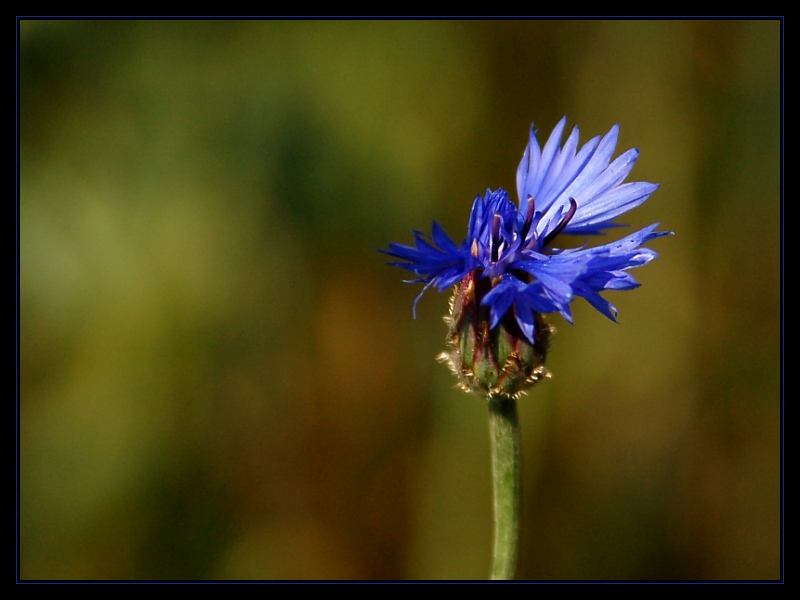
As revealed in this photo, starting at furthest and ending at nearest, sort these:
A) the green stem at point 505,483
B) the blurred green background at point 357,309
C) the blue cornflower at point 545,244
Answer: the blurred green background at point 357,309
the green stem at point 505,483
the blue cornflower at point 545,244

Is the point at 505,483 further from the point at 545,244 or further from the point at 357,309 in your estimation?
the point at 357,309

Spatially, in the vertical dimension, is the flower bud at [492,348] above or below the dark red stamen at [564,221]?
below

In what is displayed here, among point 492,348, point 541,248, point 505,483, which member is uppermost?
point 541,248

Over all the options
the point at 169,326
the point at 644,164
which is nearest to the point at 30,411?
the point at 169,326

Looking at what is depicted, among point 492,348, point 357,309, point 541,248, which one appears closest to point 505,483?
point 492,348

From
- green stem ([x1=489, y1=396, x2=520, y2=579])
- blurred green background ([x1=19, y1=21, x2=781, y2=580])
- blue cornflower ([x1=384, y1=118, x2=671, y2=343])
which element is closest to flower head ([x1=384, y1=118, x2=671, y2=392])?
blue cornflower ([x1=384, y1=118, x2=671, y2=343])

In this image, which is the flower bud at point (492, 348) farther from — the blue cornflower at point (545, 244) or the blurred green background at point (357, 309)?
the blurred green background at point (357, 309)

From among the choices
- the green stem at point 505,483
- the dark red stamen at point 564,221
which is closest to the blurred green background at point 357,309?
the green stem at point 505,483
